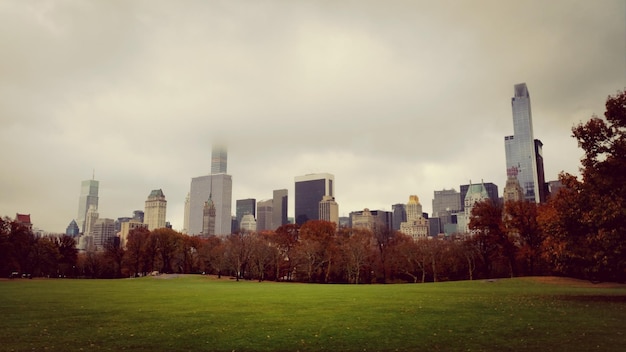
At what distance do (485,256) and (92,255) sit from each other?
10823 cm

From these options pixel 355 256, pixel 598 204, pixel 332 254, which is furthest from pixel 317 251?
pixel 598 204

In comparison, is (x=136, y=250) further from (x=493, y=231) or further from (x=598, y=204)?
(x=598, y=204)

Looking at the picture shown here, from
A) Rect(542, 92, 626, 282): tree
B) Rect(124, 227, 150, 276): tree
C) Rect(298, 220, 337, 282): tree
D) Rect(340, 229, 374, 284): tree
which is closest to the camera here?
Rect(542, 92, 626, 282): tree

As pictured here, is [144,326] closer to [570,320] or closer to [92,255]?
[570,320]

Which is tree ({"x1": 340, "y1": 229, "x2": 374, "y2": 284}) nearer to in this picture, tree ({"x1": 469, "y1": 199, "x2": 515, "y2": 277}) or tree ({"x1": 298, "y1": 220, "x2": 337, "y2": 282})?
tree ({"x1": 298, "y1": 220, "x2": 337, "y2": 282})

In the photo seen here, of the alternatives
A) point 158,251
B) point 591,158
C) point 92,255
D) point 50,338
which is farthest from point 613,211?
point 92,255

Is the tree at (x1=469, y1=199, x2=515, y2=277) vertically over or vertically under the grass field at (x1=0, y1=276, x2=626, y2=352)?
over

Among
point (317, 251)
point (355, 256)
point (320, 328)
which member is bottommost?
point (320, 328)

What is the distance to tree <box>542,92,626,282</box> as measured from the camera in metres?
28.0

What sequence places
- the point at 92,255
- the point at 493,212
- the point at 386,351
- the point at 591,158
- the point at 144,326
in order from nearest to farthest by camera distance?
the point at 386,351, the point at 144,326, the point at 591,158, the point at 493,212, the point at 92,255

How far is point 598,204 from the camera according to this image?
28656 mm

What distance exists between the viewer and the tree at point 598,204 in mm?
27984

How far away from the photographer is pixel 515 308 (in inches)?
1053

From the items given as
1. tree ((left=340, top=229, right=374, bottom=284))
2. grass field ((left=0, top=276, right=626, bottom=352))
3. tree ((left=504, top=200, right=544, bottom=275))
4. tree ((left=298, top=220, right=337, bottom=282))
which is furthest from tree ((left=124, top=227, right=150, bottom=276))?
grass field ((left=0, top=276, right=626, bottom=352))
